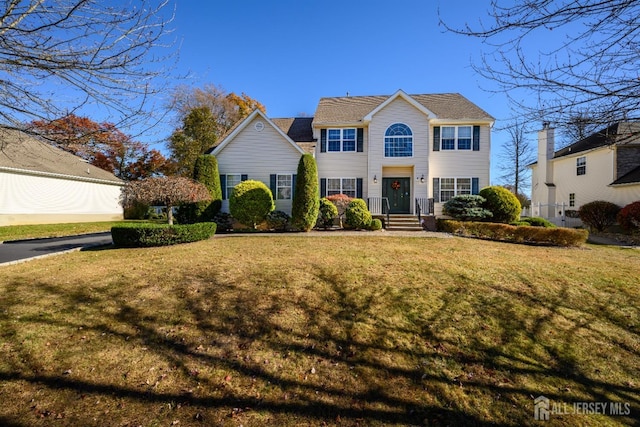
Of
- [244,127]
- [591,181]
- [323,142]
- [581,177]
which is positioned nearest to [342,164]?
[323,142]

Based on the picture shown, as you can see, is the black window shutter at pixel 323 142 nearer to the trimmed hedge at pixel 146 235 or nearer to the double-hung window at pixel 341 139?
the double-hung window at pixel 341 139

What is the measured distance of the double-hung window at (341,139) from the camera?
17.1 meters

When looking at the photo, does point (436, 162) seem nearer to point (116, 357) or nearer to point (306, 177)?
point (306, 177)

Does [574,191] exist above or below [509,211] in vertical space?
above

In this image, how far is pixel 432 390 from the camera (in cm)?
316

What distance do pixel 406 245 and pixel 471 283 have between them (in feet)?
11.9

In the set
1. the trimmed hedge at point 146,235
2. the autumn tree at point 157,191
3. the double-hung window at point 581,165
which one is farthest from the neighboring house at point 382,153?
the double-hung window at point 581,165

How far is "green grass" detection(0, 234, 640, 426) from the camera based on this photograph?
9.50 feet

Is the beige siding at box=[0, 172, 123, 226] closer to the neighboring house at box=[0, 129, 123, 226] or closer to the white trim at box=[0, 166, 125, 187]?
the neighboring house at box=[0, 129, 123, 226]

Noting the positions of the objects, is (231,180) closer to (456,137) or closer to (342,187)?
(342,187)

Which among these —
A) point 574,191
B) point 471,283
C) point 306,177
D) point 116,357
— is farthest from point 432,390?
point 574,191

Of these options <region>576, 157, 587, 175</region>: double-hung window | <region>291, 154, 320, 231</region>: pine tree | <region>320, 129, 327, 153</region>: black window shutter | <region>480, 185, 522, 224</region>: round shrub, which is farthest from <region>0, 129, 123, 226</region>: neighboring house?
<region>576, 157, 587, 175</region>: double-hung window

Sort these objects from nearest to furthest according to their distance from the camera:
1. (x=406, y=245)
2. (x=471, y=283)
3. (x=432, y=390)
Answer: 1. (x=432, y=390)
2. (x=471, y=283)
3. (x=406, y=245)

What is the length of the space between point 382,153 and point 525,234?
8.32 meters
